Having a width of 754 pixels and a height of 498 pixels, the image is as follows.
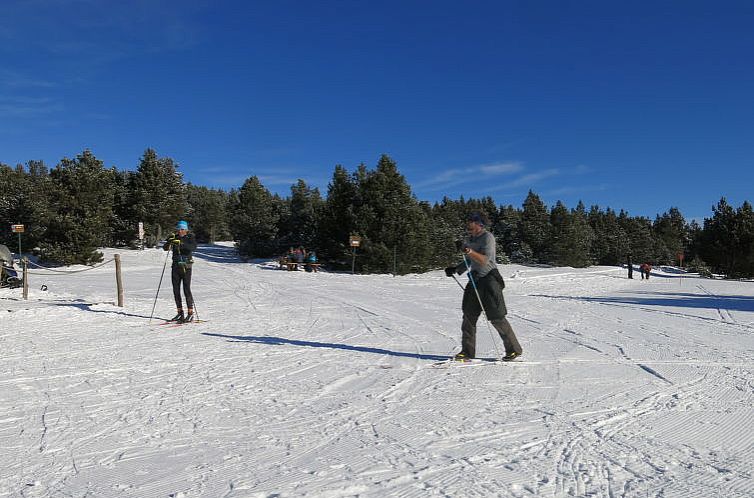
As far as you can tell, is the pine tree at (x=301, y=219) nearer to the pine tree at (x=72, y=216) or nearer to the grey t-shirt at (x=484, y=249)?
the pine tree at (x=72, y=216)

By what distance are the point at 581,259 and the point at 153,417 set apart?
61.0 meters

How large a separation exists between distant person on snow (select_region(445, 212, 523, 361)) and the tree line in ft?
75.0

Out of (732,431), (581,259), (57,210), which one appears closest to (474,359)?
(732,431)

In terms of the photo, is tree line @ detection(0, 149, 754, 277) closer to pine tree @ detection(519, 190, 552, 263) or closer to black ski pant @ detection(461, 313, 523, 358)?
pine tree @ detection(519, 190, 552, 263)

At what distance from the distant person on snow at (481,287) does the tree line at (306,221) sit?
2285 centimetres

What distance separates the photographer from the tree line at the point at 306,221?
27.7m

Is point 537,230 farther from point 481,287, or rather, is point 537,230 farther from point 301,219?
point 481,287

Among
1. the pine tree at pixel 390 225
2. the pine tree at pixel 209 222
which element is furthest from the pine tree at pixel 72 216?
Answer: the pine tree at pixel 209 222

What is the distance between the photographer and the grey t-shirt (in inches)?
235

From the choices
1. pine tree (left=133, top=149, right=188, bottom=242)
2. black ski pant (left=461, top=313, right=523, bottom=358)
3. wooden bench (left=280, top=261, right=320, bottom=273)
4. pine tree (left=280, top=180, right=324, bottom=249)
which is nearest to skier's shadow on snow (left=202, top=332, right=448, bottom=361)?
black ski pant (left=461, top=313, right=523, bottom=358)

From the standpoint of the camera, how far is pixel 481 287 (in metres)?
5.98

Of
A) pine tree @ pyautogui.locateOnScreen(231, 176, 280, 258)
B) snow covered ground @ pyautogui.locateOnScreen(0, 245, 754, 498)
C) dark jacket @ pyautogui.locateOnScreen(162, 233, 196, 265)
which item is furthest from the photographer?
pine tree @ pyautogui.locateOnScreen(231, 176, 280, 258)

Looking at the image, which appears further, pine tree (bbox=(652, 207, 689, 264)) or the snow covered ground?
pine tree (bbox=(652, 207, 689, 264))

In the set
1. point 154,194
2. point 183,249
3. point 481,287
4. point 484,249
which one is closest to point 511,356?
point 481,287
